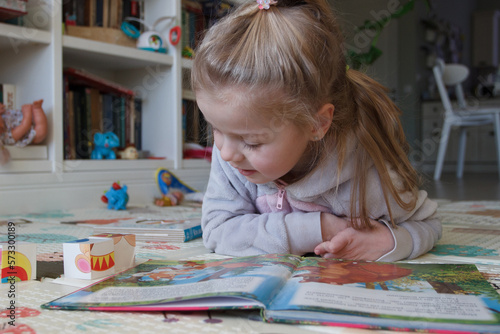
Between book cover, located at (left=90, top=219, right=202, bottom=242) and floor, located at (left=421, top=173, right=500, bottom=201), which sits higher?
book cover, located at (left=90, top=219, right=202, bottom=242)

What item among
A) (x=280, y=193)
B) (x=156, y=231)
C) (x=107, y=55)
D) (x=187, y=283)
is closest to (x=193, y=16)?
(x=107, y=55)

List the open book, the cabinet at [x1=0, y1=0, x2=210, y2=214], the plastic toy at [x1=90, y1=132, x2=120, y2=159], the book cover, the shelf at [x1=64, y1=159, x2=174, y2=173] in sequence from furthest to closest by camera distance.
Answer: the plastic toy at [x1=90, y1=132, x2=120, y2=159], the shelf at [x1=64, y1=159, x2=174, y2=173], the cabinet at [x1=0, y1=0, x2=210, y2=214], the book cover, the open book

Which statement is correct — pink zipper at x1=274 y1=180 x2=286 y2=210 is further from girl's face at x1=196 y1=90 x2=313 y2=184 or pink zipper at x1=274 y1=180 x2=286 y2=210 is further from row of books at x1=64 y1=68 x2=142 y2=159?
row of books at x1=64 y1=68 x2=142 y2=159

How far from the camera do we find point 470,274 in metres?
0.60

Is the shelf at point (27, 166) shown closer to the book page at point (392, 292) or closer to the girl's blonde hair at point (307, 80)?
the girl's blonde hair at point (307, 80)

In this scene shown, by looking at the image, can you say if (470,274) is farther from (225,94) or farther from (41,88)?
(41,88)

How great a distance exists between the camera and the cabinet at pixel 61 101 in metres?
1.46

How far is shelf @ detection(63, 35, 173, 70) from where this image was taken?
158cm

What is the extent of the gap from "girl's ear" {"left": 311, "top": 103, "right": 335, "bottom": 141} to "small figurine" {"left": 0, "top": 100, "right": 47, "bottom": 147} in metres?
1.02

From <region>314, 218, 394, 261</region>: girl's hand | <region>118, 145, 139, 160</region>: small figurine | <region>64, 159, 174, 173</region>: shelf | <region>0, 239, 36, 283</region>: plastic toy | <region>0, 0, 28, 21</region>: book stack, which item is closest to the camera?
<region>0, 239, 36, 283</region>: plastic toy

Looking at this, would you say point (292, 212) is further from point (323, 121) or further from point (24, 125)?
point (24, 125)

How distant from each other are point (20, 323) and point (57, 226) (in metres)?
0.75

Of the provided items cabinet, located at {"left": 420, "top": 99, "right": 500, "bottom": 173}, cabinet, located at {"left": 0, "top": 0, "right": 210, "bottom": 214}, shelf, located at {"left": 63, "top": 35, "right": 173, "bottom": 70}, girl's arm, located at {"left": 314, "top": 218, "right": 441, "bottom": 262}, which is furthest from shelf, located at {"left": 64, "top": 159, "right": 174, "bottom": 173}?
cabinet, located at {"left": 420, "top": 99, "right": 500, "bottom": 173}

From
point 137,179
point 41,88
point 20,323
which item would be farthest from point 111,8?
point 20,323
